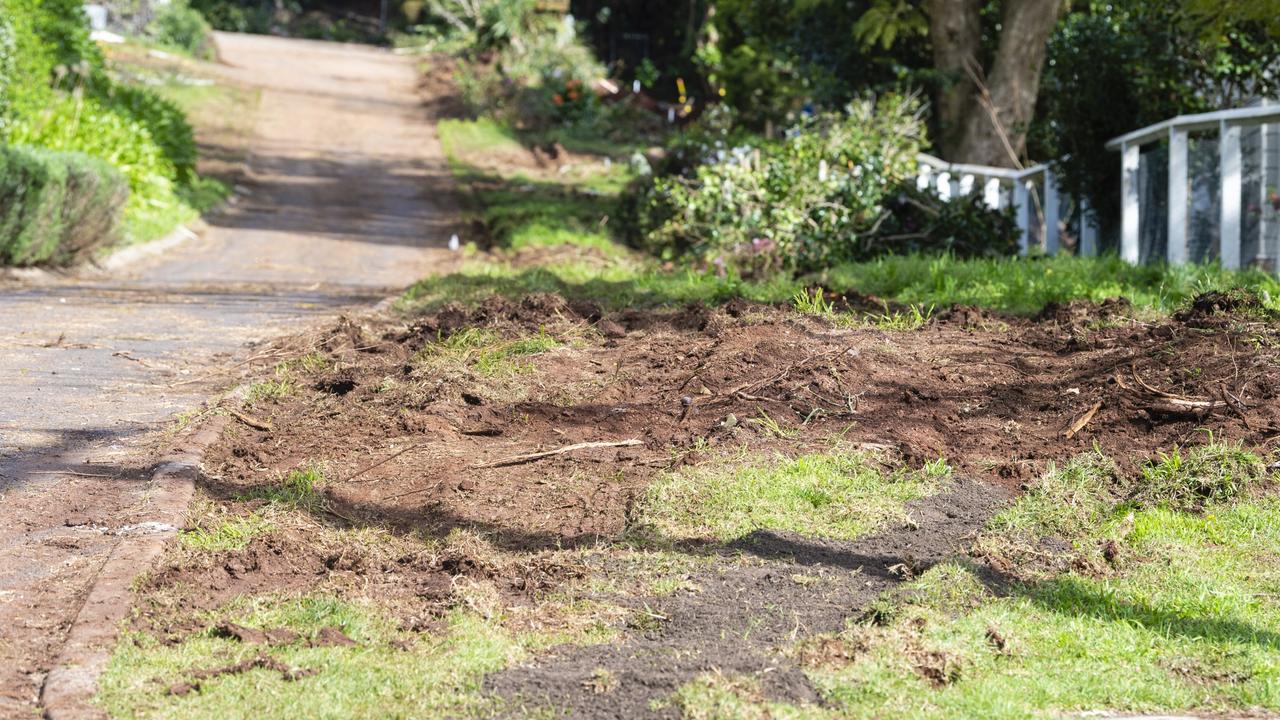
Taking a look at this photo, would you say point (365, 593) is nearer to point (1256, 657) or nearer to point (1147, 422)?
point (1256, 657)

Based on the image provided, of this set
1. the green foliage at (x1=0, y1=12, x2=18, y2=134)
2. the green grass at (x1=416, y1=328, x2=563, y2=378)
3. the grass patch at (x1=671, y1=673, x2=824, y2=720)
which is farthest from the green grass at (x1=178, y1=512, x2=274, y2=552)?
the green foliage at (x1=0, y1=12, x2=18, y2=134)

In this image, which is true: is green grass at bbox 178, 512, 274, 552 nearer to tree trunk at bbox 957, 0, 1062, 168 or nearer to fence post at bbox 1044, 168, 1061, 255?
fence post at bbox 1044, 168, 1061, 255

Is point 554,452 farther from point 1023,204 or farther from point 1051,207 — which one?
point 1023,204

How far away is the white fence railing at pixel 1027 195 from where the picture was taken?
50.2 ft

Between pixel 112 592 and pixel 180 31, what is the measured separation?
3664 centimetres

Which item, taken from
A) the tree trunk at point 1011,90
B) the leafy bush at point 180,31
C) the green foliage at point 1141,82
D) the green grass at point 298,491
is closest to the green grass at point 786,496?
the green grass at point 298,491

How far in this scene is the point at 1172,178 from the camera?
12328mm

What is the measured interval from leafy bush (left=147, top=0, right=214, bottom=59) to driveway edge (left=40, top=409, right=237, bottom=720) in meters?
34.3

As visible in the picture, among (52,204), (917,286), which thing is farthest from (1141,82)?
(52,204)

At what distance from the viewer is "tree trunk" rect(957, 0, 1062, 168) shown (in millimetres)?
16984

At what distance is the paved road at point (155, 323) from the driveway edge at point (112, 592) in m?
0.07

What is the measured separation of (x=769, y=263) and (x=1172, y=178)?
12.2 ft

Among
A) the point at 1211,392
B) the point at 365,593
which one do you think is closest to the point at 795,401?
the point at 1211,392

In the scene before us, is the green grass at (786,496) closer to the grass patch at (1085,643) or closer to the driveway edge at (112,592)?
the grass patch at (1085,643)
